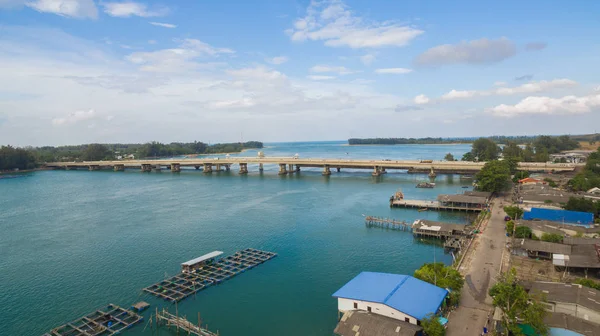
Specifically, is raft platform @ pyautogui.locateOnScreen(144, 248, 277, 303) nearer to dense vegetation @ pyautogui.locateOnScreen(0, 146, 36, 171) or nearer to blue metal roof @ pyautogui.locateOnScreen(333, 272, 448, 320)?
blue metal roof @ pyautogui.locateOnScreen(333, 272, 448, 320)

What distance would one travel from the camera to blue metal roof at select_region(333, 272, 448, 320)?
18.2 m

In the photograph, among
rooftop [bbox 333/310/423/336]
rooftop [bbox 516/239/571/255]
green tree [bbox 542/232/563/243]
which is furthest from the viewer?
green tree [bbox 542/232/563/243]

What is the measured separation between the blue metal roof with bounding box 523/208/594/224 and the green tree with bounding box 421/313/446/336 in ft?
84.0

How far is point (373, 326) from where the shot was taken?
1719cm

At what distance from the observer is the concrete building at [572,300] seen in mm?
17594

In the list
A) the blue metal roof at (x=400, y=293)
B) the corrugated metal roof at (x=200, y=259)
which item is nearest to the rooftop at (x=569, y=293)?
the blue metal roof at (x=400, y=293)

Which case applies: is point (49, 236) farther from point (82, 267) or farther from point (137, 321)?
point (137, 321)

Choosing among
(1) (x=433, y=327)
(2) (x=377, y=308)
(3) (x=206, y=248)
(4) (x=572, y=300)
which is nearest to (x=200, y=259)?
(3) (x=206, y=248)

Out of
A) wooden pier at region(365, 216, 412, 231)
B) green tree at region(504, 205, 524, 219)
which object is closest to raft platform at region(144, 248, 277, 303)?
wooden pier at region(365, 216, 412, 231)

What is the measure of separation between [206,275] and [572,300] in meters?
23.0

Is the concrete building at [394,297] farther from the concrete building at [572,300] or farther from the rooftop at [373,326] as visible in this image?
the concrete building at [572,300]

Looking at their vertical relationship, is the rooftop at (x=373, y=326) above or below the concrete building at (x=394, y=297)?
below

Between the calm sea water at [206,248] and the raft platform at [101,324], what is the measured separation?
92 cm

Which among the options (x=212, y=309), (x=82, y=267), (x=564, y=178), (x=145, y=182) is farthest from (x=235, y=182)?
(x=564, y=178)
